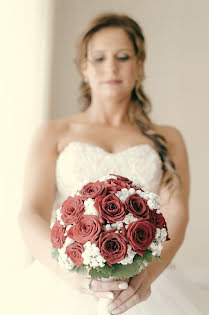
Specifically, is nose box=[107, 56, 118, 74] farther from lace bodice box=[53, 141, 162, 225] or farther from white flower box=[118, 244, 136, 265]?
white flower box=[118, 244, 136, 265]

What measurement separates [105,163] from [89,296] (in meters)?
0.64

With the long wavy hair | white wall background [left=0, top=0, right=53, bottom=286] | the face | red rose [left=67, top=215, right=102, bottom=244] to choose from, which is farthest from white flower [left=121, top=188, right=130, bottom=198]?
white wall background [left=0, top=0, right=53, bottom=286]

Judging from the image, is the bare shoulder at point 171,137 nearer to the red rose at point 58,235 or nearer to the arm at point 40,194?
the arm at point 40,194

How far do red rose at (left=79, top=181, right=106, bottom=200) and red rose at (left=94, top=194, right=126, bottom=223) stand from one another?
0.03 meters

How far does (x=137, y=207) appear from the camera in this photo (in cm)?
123

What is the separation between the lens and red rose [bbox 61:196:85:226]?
1.22m

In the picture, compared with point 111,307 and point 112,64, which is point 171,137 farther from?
point 111,307

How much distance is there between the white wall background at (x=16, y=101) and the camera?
247 centimetres

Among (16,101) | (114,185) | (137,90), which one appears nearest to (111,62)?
(137,90)

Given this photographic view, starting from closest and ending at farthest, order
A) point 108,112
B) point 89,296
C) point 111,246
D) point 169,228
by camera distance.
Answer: point 111,246 < point 89,296 < point 169,228 < point 108,112

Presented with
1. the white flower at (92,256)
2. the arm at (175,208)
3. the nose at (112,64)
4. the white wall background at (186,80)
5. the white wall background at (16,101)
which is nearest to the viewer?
the white flower at (92,256)

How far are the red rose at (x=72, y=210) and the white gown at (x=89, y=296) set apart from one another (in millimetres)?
501

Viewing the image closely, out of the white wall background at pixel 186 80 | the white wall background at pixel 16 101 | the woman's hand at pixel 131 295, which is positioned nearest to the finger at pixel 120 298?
the woman's hand at pixel 131 295

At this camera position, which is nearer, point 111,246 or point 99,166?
point 111,246
